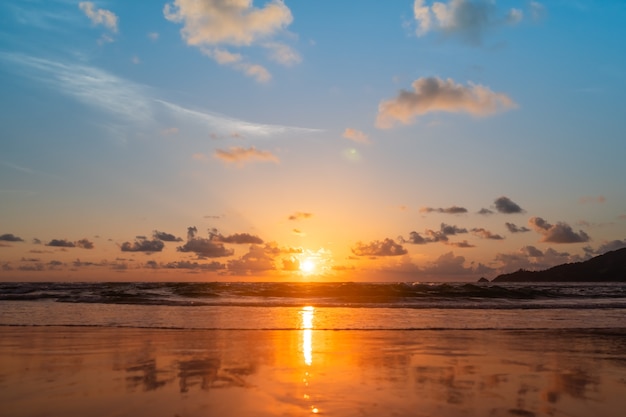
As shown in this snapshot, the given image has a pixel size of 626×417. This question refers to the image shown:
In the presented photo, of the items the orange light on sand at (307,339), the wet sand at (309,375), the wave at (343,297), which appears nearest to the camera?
the wet sand at (309,375)

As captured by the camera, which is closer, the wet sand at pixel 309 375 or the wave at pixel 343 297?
the wet sand at pixel 309 375

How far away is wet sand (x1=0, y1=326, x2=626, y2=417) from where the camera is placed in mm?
8719

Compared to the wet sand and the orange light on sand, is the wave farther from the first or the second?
the wet sand

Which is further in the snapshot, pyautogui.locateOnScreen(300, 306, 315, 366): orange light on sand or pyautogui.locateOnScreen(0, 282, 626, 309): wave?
pyautogui.locateOnScreen(0, 282, 626, 309): wave

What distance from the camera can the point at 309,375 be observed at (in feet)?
37.1

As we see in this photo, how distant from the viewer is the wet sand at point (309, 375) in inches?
343

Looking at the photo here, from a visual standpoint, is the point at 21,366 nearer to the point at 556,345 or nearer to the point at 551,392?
the point at 551,392

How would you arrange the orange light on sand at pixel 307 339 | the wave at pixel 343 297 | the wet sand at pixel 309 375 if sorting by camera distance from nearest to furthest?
the wet sand at pixel 309 375 → the orange light on sand at pixel 307 339 → the wave at pixel 343 297

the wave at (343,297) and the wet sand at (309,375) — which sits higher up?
the wet sand at (309,375)

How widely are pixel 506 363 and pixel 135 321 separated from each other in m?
17.8

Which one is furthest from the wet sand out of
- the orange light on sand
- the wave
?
the wave

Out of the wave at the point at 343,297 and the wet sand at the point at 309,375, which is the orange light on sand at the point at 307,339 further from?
the wave at the point at 343,297

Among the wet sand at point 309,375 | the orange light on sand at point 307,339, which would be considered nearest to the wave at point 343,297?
the orange light on sand at point 307,339

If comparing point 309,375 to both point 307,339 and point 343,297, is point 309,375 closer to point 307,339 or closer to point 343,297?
point 307,339
